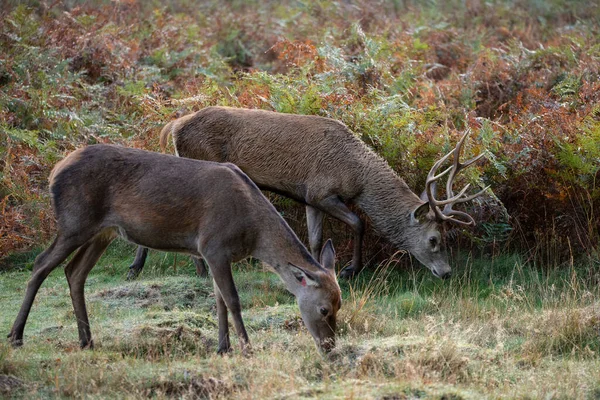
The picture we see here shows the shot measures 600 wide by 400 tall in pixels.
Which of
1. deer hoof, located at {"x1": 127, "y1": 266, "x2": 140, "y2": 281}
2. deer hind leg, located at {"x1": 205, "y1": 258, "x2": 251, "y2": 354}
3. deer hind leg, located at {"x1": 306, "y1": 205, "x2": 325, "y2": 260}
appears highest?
deer hind leg, located at {"x1": 205, "y1": 258, "x2": 251, "y2": 354}

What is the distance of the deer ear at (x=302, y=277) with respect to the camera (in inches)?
309

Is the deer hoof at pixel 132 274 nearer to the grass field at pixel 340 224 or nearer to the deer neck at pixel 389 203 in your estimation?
the grass field at pixel 340 224

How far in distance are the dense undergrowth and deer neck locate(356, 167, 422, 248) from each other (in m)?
0.62

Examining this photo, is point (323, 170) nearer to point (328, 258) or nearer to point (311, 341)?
point (328, 258)

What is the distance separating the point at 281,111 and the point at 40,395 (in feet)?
20.2

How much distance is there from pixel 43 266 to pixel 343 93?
208 inches

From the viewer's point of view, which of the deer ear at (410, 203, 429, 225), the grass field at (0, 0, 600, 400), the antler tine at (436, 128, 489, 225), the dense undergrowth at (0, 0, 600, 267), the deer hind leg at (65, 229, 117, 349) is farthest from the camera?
the dense undergrowth at (0, 0, 600, 267)

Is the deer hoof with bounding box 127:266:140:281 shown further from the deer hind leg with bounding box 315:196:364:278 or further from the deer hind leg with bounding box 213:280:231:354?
the deer hind leg with bounding box 213:280:231:354

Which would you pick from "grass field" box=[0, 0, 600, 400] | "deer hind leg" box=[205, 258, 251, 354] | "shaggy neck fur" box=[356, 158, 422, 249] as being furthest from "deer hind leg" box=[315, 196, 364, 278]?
"deer hind leg" box=[205, 258, 251, 354]

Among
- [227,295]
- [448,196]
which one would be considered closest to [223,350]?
[227,295]

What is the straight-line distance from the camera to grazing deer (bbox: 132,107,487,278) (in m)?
11.0

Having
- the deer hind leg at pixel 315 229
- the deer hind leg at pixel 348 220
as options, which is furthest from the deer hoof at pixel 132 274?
the deer hind leg at pixel 348 220

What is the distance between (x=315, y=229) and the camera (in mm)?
11438

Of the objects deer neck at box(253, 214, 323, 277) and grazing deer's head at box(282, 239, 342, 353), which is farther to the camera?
deer neck at box(253, 214, 323, 277)
